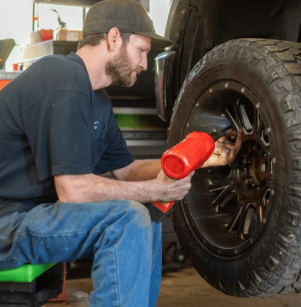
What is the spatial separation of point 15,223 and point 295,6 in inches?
60.0

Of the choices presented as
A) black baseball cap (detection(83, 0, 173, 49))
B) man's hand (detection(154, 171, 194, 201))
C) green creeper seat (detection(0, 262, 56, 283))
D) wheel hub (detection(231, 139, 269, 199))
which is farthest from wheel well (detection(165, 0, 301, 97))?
green creeper seat (detection(0, 262, 56, 283))

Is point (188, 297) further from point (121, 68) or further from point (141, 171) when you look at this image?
point (121, 68)

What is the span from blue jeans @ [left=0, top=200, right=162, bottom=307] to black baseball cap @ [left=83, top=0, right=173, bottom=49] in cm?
64

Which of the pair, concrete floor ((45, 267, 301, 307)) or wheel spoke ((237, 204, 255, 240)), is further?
concrete floor ((45, 267, 301, 307))

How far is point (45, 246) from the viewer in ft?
5.56

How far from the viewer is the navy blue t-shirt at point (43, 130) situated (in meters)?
1.69

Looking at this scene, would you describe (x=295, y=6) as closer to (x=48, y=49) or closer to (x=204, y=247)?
(x=204, y=247)

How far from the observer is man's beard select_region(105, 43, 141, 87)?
198 cm

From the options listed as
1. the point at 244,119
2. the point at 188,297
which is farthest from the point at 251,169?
the point at 188,297

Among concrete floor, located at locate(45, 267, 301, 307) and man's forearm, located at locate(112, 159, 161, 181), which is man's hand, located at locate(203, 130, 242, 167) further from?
concrete floor, located at locate(45, 267, 301, 307)

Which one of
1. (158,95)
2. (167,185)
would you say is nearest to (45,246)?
(167,185)

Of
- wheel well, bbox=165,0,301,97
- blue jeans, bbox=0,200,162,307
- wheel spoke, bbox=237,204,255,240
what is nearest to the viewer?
blue jeans, bbox=0,200,162,307

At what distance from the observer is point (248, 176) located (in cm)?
210

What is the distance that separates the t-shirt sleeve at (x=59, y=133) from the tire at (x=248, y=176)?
0.59 m
